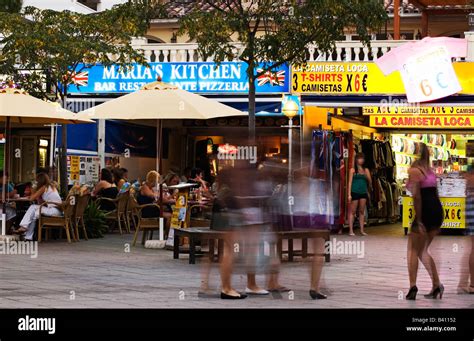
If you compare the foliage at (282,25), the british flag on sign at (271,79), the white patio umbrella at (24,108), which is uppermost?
the foliage at (282,25)

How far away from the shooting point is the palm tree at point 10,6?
24.8 metres

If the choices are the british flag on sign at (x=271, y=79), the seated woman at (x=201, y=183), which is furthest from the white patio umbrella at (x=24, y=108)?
the british flag on sign at (x=271, y=79)

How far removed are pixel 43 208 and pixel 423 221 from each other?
8.67m

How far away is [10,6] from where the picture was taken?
82.3 ft

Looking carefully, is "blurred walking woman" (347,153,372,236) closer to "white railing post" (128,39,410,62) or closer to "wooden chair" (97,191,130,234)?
"white railing post" (128,39,410,62)

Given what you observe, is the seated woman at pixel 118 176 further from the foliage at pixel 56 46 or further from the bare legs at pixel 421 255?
the bare legs at pixel 421 255

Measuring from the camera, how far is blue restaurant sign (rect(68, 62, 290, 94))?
891 inches

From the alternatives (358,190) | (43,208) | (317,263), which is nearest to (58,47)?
(43,208)

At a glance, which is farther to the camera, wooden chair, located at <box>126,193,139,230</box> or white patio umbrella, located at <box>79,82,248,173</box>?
wooden chair, located at <box>126,193,139,230</box>

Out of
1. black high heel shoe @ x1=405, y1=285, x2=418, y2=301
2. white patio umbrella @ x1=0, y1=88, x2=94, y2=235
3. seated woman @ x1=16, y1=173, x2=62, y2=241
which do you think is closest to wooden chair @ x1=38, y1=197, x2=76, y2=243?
seated woman @ x1=16, y1=173, x2=62, y2=241

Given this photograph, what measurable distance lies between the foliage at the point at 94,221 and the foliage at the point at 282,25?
13.5ft

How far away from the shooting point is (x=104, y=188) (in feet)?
69.0

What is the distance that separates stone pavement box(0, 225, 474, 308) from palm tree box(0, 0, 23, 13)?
9.23 meters

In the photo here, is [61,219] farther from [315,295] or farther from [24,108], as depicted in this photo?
[315,295]
